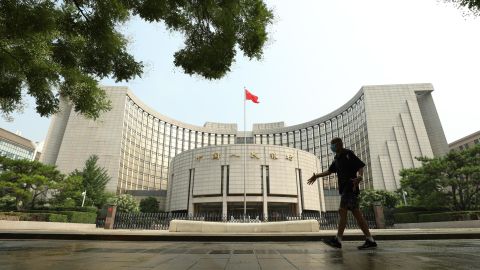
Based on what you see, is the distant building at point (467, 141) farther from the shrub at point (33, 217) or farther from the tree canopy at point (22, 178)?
the tree canopy at point (22, 178)

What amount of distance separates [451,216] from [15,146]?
116 m

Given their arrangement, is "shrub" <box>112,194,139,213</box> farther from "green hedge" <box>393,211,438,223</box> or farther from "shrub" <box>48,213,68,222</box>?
"green hedge" <box>393,211,438,223</box>

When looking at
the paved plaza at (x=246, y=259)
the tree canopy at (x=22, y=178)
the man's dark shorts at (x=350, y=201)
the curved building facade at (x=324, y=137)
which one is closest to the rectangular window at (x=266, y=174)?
the curved building facade at (x=324, y=137)

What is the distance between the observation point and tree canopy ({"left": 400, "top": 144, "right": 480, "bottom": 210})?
30000 millimetres

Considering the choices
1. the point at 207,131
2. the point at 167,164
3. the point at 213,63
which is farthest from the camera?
the point at 207,131

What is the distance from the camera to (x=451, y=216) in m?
27.0

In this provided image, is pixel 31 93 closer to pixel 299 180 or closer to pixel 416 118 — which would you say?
pixel 299 180

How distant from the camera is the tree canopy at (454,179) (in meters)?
30.0

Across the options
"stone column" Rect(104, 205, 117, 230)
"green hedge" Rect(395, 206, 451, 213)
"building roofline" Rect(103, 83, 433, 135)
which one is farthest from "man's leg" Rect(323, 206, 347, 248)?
"building roofline" Rect(103, 83, 433, 135)

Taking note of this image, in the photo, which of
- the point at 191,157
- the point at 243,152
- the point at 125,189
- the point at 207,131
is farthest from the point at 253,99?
the point at 207,131

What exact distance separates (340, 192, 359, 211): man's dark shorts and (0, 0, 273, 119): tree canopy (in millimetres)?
3607

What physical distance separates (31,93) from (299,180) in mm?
52679

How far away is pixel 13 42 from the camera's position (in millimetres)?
6602

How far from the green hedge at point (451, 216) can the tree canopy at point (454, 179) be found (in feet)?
7.20
